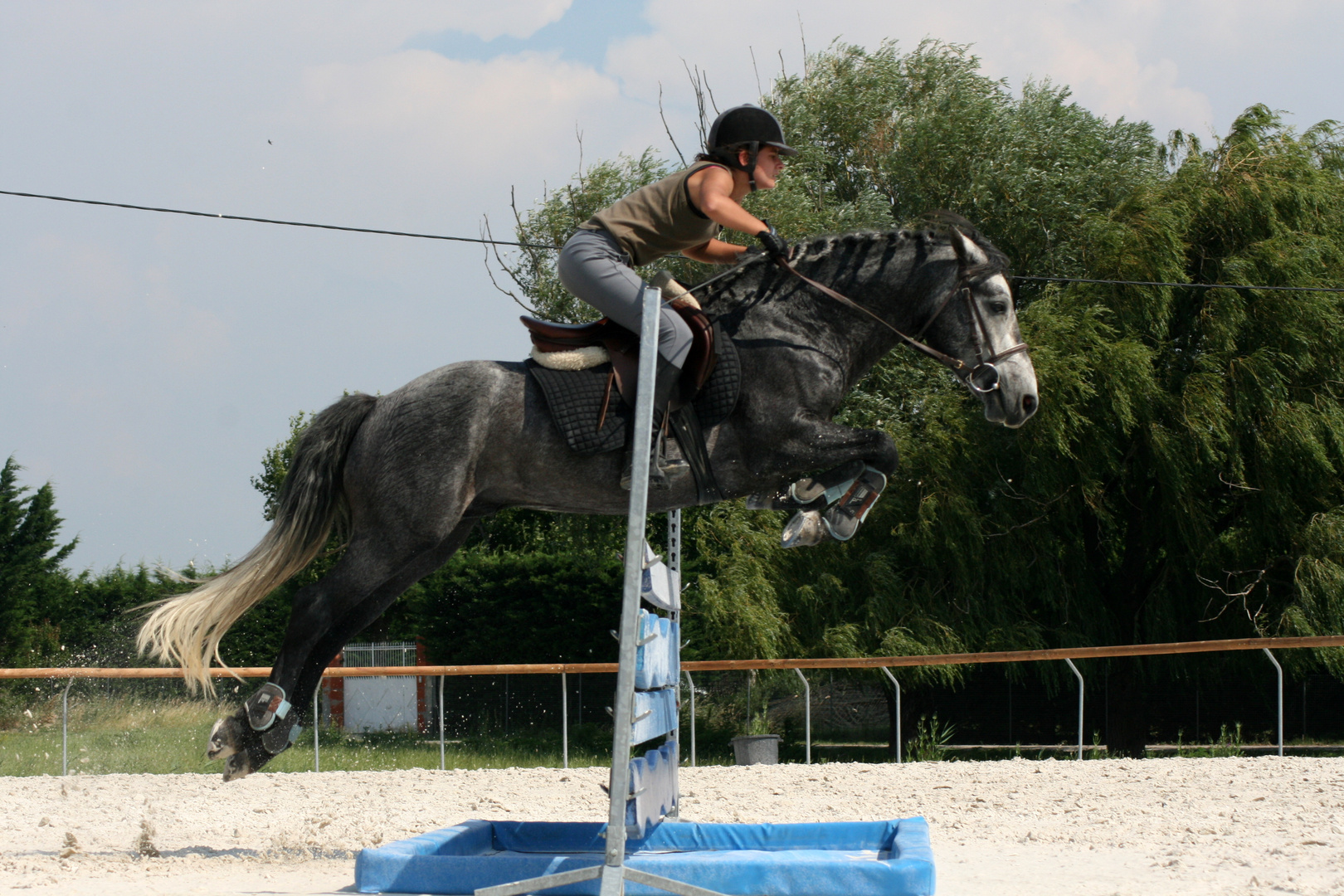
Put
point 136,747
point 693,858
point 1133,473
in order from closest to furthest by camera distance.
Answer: point 693,858 < point 136,747 < point 1133,473

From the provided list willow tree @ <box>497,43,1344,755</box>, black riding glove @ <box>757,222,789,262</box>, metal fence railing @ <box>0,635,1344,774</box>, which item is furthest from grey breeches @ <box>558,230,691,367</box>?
willow tree @ <box>497,43,1344,755</box>

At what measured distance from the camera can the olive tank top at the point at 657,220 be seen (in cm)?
438

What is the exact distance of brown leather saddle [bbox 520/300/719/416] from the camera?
4270 millimetres

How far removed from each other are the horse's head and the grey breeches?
3.72 feet

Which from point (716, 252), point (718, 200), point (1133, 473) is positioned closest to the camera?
point (718, 200)

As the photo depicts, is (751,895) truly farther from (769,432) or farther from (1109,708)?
(1109,708)

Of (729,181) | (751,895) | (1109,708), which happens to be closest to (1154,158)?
(1109,708)

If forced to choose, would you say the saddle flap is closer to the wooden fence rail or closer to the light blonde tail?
the light blonde tail

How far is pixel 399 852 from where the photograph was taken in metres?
4.14

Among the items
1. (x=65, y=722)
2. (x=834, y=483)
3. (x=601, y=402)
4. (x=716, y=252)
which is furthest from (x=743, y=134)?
(x=65, y=722)

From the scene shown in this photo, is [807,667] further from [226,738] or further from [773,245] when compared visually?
[226,738]

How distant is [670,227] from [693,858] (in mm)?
2364

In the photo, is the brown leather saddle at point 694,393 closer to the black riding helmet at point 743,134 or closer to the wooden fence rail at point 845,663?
the black riding helmet at point 743,134

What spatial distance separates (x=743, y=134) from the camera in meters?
4.39
